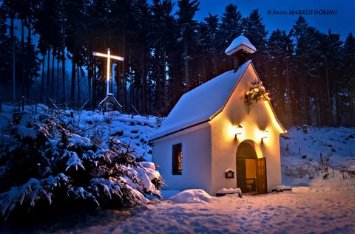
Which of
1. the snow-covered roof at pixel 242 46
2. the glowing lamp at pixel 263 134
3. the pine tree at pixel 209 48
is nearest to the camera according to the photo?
the glowing lamp at pixel 263 134

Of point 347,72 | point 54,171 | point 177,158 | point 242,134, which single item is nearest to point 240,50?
point 242,134

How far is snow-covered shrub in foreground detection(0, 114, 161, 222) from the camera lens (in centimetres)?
595

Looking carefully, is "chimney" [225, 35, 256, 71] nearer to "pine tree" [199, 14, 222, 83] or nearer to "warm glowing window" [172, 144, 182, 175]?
"warm glowing window" [172, 144, 182, 175]

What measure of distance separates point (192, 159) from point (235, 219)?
6.06m

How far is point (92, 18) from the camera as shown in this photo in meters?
31.0

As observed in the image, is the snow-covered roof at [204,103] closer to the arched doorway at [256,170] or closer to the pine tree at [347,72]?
the arched doorway at [256,170]

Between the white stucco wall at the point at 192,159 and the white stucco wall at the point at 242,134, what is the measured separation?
1.09 feet

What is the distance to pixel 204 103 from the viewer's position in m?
14.2

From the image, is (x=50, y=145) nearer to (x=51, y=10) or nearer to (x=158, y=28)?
(x=158, y=28)

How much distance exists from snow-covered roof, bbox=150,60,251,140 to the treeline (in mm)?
13176

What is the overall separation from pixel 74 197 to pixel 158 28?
93.3 feet

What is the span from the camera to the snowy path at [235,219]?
6.11m

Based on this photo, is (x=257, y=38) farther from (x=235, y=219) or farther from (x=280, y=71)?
(x=235, y=219)

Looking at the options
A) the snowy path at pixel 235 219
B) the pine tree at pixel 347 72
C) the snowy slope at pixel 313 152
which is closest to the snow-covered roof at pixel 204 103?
the snowy path at pixel 235 219
